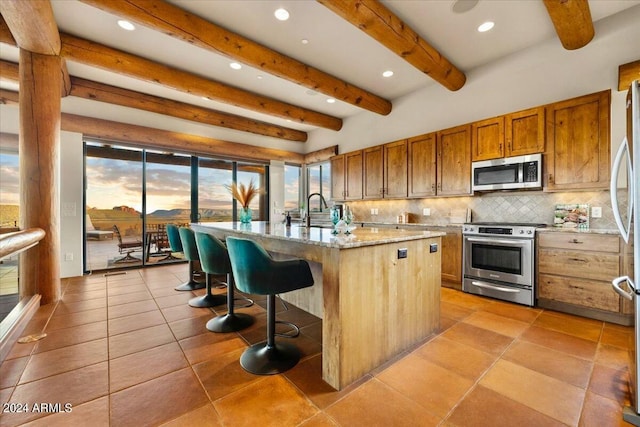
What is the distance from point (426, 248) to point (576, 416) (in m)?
1.28

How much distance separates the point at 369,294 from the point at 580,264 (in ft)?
8.58

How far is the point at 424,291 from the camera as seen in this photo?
2.33m

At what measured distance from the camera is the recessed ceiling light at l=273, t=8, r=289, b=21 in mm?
2726

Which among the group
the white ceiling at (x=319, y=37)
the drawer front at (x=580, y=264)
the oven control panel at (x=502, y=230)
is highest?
the white ceiling at (x=319, y=37)

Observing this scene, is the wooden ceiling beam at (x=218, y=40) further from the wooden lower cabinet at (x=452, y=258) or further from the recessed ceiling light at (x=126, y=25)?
the wooden lower cabinet at (x=452, y=258)

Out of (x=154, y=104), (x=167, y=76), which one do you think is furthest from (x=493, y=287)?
(x=154, y=104)

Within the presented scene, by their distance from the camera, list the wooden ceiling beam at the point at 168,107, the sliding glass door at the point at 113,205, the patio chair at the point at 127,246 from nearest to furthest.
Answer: the wooden ceiling beam at the point at 168,107 < the sliding glass door at the point at 113,205 < the patio chair at the point at 127,246

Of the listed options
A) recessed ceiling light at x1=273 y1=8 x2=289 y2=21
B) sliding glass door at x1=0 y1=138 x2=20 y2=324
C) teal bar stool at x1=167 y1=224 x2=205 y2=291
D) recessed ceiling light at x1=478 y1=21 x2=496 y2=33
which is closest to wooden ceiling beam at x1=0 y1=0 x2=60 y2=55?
recessed ceiling light at x1=273 y1=8 x2=289 y2=21

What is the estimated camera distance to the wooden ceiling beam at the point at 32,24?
224 cm

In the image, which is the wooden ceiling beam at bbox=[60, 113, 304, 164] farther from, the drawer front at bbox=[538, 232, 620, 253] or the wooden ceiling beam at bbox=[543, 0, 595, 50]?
the drawer front at bbox=[538, 232, 620, 253]

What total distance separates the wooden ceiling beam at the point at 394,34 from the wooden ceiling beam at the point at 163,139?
161 inches

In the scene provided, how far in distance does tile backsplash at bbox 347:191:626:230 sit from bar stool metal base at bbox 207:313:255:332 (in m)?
3.45

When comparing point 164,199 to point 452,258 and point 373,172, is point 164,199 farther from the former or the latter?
point 452,258

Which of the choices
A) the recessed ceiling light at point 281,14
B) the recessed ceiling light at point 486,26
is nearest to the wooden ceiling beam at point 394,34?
the recessed ceiling light at point 486,26
